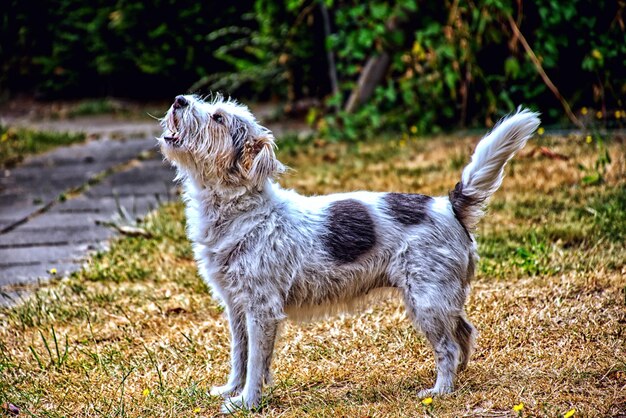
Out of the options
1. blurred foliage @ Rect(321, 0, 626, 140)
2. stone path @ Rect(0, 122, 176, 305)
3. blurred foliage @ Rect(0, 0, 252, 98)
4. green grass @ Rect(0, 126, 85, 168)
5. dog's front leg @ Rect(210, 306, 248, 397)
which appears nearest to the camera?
dog's front leg @ Rect(210, 306, 248, 397)

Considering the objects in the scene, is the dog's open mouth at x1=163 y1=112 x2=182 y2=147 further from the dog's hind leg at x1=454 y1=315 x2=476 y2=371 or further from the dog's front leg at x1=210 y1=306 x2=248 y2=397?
the dog's hind leg at x1=454 y1=315 x2=476 y2=371

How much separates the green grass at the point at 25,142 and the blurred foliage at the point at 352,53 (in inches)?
64.8

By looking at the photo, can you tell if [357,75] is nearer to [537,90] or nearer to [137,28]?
[537,90]

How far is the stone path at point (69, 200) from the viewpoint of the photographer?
18.0 feet

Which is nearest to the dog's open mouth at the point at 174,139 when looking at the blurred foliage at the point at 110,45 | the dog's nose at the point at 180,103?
the dog's nose at the point at 180,103

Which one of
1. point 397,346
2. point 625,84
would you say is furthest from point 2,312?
point 625,84

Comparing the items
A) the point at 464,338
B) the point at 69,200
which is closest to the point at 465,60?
the point at 69,200

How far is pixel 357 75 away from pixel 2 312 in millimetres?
6411

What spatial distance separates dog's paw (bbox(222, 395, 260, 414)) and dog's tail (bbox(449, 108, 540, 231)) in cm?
116

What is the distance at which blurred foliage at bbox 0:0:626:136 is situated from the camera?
25.6ft

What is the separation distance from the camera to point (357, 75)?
33.4 feet

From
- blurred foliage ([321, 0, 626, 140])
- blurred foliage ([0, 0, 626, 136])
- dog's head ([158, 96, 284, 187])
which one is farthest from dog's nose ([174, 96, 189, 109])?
blurred foliage ([321, 0, 626, 140])

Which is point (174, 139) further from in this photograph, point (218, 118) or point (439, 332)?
point (439, 332)

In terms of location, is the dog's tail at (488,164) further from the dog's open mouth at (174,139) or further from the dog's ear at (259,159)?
the dog's open mouth at (174,139)
